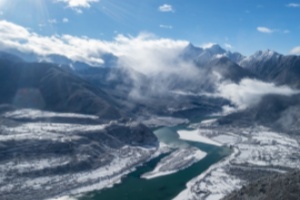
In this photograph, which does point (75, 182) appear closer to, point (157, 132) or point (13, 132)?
point (13, 132)

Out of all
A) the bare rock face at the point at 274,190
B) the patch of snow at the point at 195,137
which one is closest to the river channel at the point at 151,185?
the bare rock face at the point at 274,190

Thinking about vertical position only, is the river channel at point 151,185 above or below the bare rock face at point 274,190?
below

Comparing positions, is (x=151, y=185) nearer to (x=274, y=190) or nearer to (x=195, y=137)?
(x=274, y=190)

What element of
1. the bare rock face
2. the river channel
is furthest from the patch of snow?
the bare rock face

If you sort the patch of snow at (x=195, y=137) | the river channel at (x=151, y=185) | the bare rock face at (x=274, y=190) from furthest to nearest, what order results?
1. the patch of snow at (x=195, y=137)
2. the river channel at (x=151, y=185)
3. the bare rock face at (x=274, y=190)

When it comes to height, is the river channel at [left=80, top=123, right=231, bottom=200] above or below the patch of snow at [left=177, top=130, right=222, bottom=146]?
below

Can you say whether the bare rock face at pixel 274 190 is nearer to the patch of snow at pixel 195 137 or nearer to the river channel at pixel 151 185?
the river channel at pixel 151 185

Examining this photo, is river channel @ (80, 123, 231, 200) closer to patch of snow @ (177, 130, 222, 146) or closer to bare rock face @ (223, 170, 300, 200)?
bare rock face @ (223, 170, 300, 200)

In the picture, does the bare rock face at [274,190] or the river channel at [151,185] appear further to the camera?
the river channel at [151,185]

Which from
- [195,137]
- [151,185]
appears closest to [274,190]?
[151,185]
